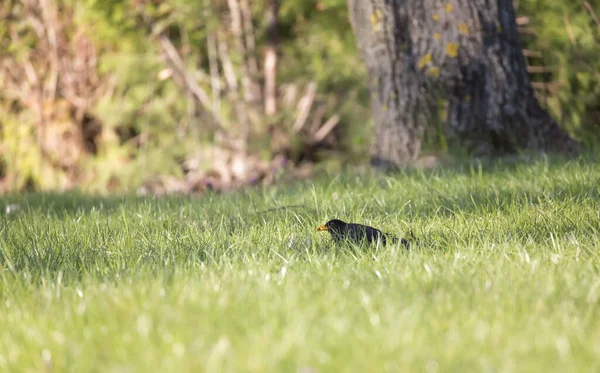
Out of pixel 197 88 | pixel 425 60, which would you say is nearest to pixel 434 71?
pixel 425 60

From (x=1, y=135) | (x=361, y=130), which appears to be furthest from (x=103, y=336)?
(x=1, y=135)

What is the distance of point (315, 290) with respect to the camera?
2.14m

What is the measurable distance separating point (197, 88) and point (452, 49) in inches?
159

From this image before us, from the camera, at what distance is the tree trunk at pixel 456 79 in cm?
519

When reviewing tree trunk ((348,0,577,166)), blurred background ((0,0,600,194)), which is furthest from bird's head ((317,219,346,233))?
blurred background ((0,0,600,194))

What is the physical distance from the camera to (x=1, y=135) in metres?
9.86

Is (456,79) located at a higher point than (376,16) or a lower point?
lower

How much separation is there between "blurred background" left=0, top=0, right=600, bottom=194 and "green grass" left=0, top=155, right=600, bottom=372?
13.8 feet

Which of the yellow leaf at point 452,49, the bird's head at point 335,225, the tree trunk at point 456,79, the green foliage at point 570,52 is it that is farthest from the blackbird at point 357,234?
the green foliage at point 570,52

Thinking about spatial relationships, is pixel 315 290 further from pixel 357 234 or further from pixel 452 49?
pixel 452 49

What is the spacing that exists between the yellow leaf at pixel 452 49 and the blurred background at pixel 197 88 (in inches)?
97.0

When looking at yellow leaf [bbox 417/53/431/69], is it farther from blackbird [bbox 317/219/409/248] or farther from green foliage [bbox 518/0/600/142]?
blackbird [bbox 317/219/409/248]

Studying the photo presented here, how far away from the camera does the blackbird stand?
2.87 meters

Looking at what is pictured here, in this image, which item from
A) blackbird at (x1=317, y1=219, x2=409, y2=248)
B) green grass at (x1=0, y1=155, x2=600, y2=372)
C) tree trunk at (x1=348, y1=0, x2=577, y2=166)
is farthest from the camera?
tree trunk at (x1=348, y1=0, x2=577, y2=166)
